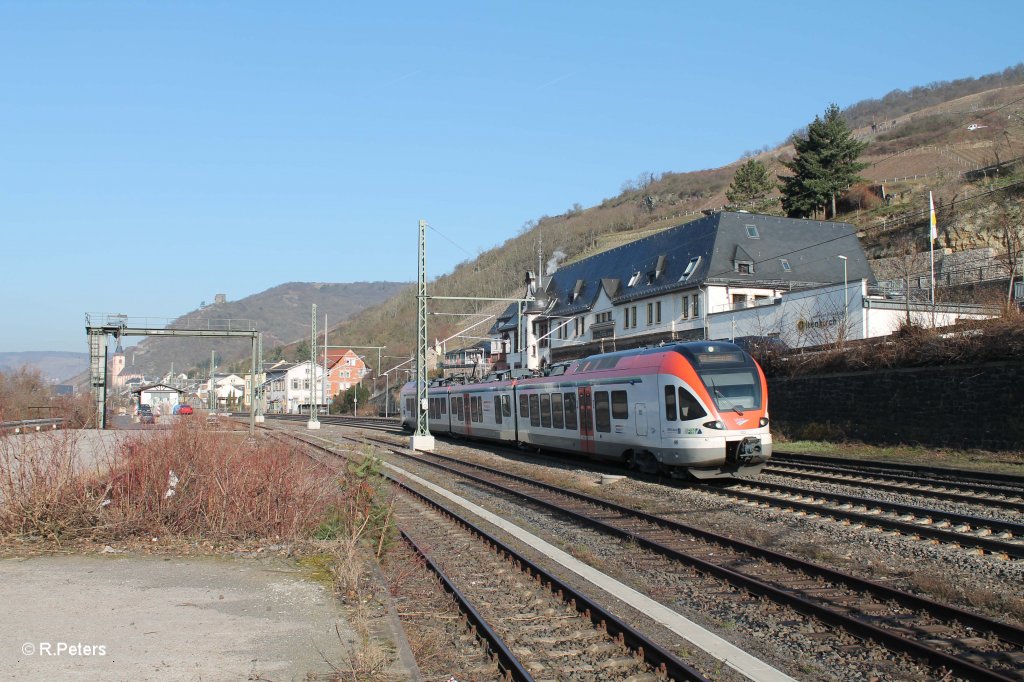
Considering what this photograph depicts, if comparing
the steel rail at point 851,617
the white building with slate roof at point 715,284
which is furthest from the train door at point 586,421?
the white building with slate roof at point 715,284

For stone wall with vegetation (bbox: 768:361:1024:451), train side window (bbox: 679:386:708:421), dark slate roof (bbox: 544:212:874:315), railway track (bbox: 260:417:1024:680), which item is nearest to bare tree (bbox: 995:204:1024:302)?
dark slate roof (bbox: 544:212:874:315)

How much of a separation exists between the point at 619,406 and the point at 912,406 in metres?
9.07

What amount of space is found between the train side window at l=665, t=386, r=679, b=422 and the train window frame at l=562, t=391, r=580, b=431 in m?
5.49

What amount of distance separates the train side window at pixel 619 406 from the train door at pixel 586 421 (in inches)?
58.3

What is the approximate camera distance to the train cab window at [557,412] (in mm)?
23984

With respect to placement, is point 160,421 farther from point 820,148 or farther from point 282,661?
point 820,148

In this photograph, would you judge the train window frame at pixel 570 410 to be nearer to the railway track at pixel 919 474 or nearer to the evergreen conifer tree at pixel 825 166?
the railway track at pixel 919 474

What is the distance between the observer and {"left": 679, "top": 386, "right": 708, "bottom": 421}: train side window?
16734 mm

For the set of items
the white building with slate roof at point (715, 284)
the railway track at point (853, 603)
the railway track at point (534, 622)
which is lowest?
the railway track at point (534, 622)

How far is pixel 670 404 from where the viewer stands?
1730 cm

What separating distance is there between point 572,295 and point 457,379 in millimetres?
24064

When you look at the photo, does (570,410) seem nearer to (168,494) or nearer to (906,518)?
(906,518)

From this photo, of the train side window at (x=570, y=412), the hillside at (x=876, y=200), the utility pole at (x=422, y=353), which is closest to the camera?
the train side window at (x=570, y=412)

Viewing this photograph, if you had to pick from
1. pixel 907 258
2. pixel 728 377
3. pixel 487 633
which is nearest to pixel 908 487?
pixel 728 377
